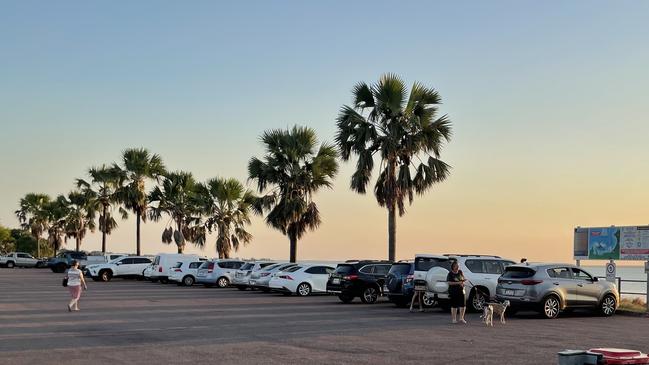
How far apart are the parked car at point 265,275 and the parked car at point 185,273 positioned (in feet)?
26.0

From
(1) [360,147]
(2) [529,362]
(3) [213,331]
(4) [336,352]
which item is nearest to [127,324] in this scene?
→ (3) [213,331]

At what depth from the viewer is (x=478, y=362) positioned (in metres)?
11.9

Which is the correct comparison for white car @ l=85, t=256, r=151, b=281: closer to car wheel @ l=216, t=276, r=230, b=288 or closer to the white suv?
car wheel @ l=216, t=276, r=230, b=288

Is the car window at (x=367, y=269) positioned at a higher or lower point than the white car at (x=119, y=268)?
higher

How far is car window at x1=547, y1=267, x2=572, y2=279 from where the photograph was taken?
840 inches

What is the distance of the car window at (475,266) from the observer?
76.3 feet

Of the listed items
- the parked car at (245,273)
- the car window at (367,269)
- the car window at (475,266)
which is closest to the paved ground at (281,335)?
the car window at (475,266)

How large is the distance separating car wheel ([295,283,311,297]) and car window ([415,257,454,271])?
A: 8.73 metres

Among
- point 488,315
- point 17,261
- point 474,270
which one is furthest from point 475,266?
point 17,261

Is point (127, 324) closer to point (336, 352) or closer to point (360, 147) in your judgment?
point (336, 352)

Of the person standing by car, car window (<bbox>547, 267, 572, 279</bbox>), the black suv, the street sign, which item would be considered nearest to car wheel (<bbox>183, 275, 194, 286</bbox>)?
the black suv

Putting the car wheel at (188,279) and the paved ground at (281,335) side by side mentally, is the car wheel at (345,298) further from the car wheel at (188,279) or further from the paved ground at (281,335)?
the car wheel at (188,279)

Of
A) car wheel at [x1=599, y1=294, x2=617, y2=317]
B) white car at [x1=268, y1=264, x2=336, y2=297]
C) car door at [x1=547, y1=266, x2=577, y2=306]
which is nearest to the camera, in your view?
car door at [x1=547, y1=266, x2=577, y2=306]

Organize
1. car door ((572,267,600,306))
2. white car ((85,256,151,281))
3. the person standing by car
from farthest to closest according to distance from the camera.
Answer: white car ((85,256,151,281)) < car door ((572,267,600,306)) < the person standing by car
